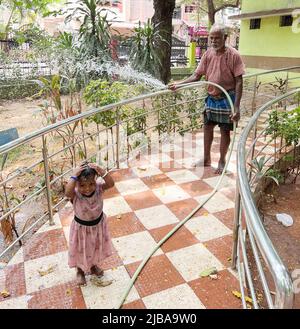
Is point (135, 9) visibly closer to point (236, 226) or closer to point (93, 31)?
point (93, 31)

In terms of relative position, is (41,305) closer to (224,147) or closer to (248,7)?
(224,147)

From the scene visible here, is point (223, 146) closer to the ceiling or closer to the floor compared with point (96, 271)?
closer to the ceiling

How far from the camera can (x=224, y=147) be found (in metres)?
3.87

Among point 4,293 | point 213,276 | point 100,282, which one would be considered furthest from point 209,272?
point 4,293

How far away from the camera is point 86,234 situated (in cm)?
216

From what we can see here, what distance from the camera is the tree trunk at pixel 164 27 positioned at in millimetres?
8156

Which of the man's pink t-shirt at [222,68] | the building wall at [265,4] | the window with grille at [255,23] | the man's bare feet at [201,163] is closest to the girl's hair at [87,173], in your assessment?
the man's pink t-shirt at [222,68]

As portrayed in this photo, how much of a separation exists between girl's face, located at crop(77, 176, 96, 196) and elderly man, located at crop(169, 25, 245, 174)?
203 cm

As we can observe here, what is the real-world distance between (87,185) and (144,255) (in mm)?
785

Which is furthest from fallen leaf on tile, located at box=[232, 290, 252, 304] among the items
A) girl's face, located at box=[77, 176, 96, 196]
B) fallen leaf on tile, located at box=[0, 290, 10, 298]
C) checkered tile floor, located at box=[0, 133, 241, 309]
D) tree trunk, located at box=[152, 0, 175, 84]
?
tree trunk, located at box=[152, 0, 175, 84]

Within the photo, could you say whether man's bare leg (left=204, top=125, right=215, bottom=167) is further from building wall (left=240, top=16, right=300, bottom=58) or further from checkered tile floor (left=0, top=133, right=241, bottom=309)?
building wall (left=240, top=16, right=300, bottom=58)

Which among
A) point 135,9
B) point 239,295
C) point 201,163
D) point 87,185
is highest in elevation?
point 135,9

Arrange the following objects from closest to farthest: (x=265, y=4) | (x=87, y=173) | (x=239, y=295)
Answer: (x=87, y=173) < (x=239, y=295) < (x=265, y=4)
